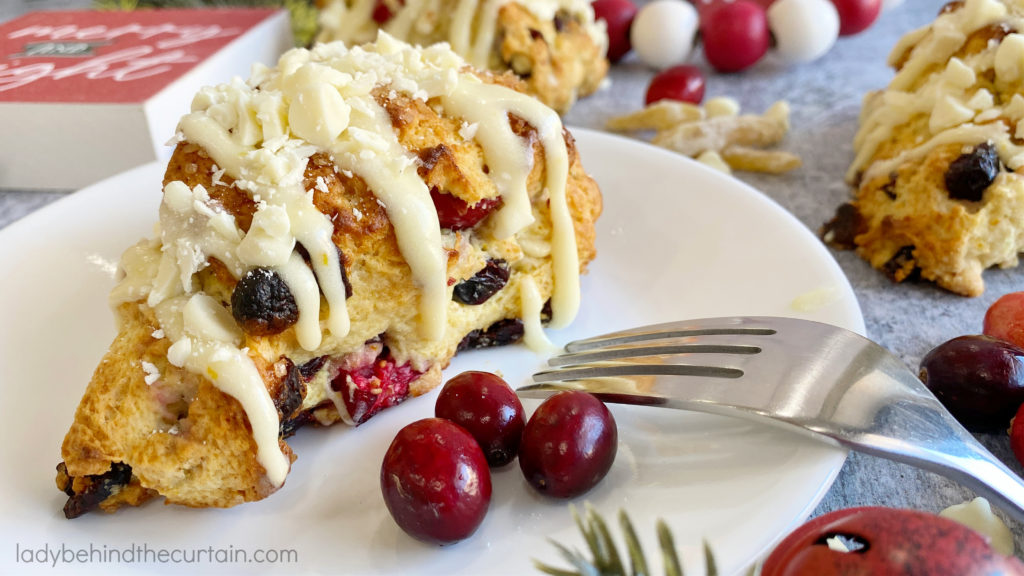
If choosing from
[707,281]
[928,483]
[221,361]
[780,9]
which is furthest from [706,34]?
[221,361]

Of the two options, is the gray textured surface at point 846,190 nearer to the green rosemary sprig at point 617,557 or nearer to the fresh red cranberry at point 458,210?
the green rosemary sprig at point 617,557

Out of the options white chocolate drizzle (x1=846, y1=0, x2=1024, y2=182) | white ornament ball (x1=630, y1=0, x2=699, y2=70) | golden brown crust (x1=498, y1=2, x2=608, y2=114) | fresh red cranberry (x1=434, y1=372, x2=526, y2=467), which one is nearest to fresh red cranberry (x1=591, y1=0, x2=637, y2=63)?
white ornament ball (x1=630, y1=0, x2=699, y2=70)

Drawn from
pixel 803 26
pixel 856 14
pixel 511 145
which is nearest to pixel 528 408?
pixel 511 145

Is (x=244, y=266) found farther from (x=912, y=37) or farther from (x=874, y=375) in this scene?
(x=912, y=37)

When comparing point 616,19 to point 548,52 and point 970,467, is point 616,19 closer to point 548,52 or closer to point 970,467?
point 548,52

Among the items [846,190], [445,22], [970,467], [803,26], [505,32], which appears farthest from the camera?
[803,26]

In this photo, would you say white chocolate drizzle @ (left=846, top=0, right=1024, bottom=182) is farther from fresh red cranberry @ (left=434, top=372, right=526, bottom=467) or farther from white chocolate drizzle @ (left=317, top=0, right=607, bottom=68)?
fresh red cranberry @ (left=434, top=372, right=526, bottom=467)
